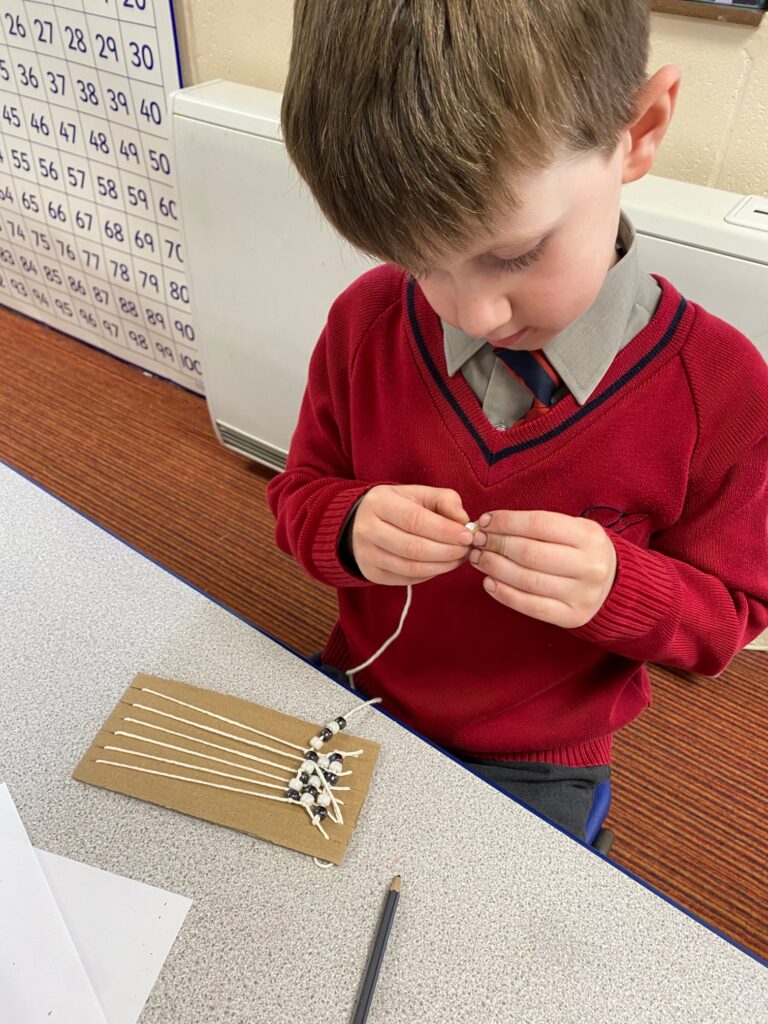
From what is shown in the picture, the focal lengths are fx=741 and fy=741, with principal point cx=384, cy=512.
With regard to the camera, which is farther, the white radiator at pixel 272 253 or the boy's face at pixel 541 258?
the white radiator at pixel 272 253

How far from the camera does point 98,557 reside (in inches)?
28.6

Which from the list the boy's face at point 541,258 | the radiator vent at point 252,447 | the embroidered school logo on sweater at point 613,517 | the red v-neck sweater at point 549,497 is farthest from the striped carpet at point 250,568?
the boy's face at point 541,258

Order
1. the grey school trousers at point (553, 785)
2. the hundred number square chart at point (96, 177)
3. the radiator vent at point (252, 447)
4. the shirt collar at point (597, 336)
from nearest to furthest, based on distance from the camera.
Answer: the shirt collar at point (597, 336)
the grey school trousers at point (553, 785)
the hundred number square chart at point (96, 177)
the radiator vent at point (252, 447)

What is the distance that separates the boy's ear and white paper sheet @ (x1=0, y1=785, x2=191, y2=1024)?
584 mm

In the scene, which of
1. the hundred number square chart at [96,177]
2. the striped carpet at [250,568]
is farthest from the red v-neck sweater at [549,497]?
the hundred number square chart at [96,177]

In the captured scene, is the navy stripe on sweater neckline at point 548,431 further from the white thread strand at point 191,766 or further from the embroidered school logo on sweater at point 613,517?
the white thread strand at point 191,766

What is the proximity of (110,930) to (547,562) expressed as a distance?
38cm

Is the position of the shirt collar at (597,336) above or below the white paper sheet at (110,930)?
above

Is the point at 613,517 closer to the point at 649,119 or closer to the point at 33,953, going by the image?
the point at 649,119

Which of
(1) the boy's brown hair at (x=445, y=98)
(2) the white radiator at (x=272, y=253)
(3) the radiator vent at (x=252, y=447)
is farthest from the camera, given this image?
(3) the radiator vent at (x=252, y=447)

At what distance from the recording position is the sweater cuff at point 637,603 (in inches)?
22.5

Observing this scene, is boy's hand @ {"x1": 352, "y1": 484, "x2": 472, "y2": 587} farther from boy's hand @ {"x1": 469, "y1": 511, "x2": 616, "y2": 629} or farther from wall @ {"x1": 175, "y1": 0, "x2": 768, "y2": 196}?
wall @ {"x1": 175, "y1": 0, "x2": 768, "y2": 196}

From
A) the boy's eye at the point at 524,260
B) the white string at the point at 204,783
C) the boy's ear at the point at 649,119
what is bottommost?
the white string at the point at 204,783

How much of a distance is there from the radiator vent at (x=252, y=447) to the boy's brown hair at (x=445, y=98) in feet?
4.39
